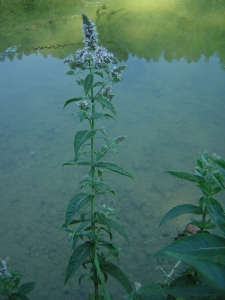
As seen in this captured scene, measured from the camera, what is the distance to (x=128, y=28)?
531cm

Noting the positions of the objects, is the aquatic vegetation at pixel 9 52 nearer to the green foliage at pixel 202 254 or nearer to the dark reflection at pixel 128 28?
the dark reflection at pixel 128 28

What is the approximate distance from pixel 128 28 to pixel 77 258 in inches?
184

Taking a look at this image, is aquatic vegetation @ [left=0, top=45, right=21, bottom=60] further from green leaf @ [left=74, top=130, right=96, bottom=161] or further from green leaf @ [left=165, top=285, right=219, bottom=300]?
green leaf @ [left=165, top=285, right=219, bottom=300]

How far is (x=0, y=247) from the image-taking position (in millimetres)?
2379

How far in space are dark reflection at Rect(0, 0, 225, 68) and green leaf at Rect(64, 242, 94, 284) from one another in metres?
3.50

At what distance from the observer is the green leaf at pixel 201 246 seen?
0.65 m

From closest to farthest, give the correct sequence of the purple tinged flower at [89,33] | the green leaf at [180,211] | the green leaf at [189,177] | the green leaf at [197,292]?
the green leaf at [197,292], the green leaf at [189,177], the green leaf at [180,211], the purple tinged flower at [89,33]

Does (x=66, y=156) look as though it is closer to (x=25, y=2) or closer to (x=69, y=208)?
(x=69, y=208)

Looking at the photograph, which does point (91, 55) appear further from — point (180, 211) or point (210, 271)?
point (210, 271)

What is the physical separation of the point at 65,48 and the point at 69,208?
4.07 metres

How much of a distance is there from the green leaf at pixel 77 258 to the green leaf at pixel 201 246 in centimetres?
80

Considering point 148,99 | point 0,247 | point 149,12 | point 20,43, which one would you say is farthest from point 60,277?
point 149,12

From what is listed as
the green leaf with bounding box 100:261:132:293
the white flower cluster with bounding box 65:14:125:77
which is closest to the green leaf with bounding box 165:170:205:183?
the white flower cluster with bounding box 65:14:125:77


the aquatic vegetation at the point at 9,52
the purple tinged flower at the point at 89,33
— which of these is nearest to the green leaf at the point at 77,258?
the purple tinged flower at the point at 89,33
